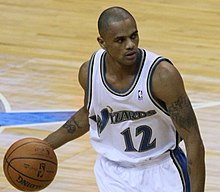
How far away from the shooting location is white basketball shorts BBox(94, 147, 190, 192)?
5.64m

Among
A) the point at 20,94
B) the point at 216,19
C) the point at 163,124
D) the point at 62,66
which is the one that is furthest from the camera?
the point at 216,19

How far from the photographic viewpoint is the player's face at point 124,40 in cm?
532

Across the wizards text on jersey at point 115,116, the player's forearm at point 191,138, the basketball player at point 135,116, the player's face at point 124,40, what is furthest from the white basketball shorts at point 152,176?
the player's face at point 124,40

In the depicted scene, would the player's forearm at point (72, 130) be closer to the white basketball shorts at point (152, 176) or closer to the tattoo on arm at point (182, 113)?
the white basketball shorts at point (152, 176)

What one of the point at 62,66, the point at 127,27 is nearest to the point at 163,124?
the point at 127,27

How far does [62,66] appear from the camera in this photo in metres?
10.6

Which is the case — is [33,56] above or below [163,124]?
below

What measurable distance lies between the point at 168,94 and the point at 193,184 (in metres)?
0.52

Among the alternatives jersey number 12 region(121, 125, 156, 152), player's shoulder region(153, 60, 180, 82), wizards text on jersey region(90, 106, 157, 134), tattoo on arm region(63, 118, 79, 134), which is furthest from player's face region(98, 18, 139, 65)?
tattoo on arm region(63, 118, 79, 134)

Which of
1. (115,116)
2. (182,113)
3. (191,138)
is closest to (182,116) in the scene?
(182,113)

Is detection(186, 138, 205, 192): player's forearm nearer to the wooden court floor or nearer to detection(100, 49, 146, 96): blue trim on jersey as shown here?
detection(100, 49, 146, 96): blue trim on jersey

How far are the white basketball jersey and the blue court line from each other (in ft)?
10.7

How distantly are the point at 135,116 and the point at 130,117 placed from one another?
0.03m

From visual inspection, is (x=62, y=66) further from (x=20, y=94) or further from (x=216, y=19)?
(x=216, y=19)
